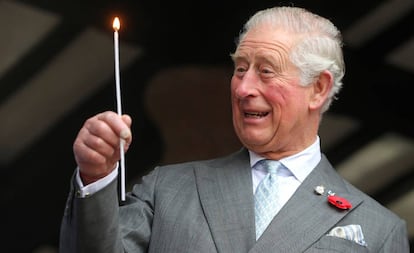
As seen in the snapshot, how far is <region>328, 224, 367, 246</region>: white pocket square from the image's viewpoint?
2.49 metres

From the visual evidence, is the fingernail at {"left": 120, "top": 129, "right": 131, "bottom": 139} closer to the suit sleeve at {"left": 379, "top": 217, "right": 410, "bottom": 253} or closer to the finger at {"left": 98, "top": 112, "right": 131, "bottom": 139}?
the finger at {"left": 98, "top": 112, "right": 131, "bottom": 139}

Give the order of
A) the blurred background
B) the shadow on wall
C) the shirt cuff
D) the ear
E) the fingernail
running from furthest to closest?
the shadow on wall < the blurred background < the ear < the shirt cuff < the fingernail

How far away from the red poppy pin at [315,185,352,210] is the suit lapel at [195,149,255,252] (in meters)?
0.17

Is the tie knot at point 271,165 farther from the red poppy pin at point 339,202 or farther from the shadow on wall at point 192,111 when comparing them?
the shadow on wall at point 192,111

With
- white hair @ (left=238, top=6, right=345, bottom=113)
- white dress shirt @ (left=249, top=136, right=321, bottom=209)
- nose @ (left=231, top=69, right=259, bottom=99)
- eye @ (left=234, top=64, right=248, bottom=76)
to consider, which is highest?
white hair @ (left=238, top=6, right=345, bottom=113)

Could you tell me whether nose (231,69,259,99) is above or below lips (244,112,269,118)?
above

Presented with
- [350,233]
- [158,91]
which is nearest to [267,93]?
[350,233]

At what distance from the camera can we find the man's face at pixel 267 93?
260 cm

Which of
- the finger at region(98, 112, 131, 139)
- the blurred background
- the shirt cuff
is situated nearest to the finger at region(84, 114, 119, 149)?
the finger at region(98, 112, 131, 139)

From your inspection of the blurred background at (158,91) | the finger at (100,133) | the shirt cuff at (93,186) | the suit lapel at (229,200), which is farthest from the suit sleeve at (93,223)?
the blurred background at (158,91)

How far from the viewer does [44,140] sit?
4133 mm

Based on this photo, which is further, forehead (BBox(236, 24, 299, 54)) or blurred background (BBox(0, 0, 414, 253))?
blurred background (BBox(0, 0, 414, 253))

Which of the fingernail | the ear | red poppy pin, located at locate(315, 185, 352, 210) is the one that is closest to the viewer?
the fingernail

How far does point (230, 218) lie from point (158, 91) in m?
1.77
